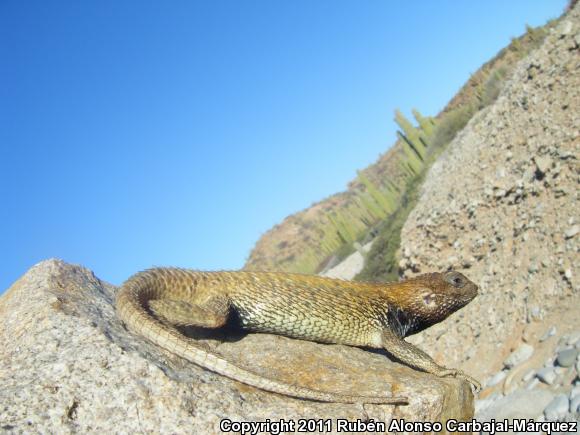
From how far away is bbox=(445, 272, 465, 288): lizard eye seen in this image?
6953mm

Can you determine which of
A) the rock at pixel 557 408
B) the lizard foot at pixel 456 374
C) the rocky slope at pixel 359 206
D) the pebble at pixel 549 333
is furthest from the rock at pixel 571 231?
the lizard foot at pixel 456 374

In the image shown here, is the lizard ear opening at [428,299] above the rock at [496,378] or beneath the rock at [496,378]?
above

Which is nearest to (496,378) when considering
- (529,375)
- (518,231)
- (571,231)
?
(529,375)

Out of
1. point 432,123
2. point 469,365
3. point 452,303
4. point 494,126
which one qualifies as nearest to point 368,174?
point 432,123

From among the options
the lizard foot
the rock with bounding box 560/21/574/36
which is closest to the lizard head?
the lizard foot

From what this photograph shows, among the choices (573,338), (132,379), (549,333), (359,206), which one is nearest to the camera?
(132,379)

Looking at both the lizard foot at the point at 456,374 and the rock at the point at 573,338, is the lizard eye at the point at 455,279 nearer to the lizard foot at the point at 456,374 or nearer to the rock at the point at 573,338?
the lizard foot at the point at 456,374

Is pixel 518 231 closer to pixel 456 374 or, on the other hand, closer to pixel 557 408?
pixel 557 408

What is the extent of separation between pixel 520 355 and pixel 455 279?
5526mm

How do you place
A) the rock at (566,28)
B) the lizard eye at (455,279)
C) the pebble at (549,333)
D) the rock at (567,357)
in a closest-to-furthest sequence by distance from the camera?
the lizard eye at (455,279), the rock at (567,357), the pebble at (549,333), the rock at (566,28)

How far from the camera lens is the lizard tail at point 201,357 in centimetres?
402

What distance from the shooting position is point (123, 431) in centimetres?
340

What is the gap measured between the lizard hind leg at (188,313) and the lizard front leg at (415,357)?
1.82m

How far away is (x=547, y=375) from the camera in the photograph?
9.73m
